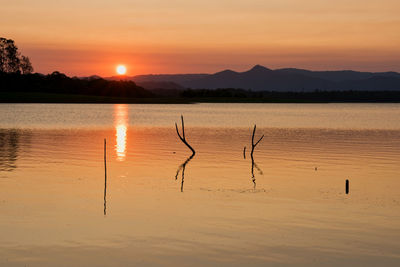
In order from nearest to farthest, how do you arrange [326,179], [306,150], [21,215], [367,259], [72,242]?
[367,259], [72,242], [21,215], [326,179], [306,150]

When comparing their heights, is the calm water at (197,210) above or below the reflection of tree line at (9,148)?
below

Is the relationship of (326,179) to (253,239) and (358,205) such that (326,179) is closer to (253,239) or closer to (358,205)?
(358,205)

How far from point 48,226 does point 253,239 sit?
8379mm

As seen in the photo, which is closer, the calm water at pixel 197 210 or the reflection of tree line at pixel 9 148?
the calm water at pixel 197 210

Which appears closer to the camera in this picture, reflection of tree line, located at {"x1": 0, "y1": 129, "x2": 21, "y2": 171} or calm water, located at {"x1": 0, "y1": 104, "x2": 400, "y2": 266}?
calm water, located at {"x1": 0, "y1": 104, "x2": 400, "y2": 266}

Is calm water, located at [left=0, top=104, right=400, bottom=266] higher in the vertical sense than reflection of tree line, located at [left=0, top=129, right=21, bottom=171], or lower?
lower

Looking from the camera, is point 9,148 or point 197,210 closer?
point 197,210

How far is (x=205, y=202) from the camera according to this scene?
30.8 metres

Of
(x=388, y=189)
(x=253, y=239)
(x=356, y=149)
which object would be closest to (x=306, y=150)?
(x=356, y=149)

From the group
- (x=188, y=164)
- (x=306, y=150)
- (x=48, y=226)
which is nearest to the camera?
→ (x=48, y=226)

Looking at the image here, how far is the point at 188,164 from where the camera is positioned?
159 feet

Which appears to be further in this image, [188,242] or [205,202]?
[205,202]

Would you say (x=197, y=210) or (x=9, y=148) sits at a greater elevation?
(x=9, y=148)

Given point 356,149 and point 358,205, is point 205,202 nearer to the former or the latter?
point 358,205
